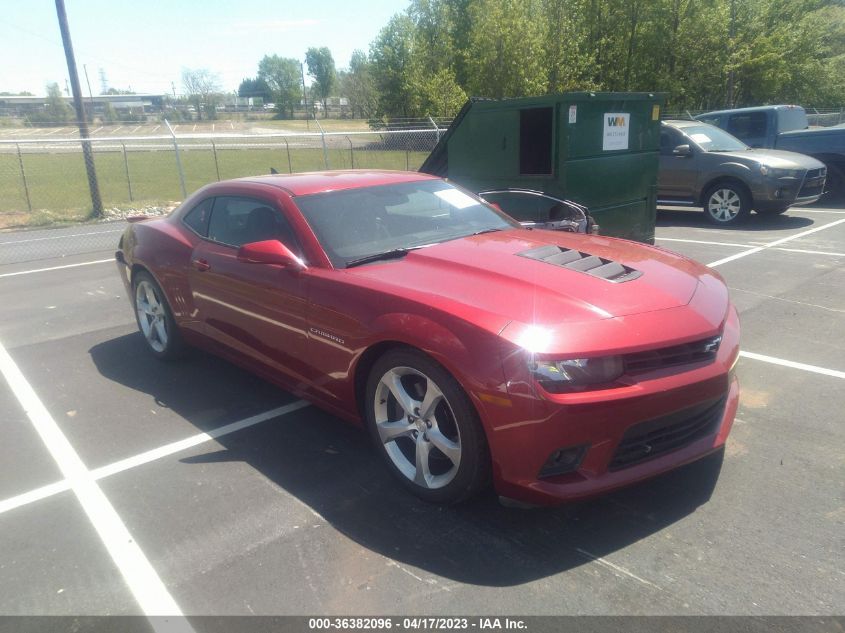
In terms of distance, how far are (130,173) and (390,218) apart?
30443 millimetres

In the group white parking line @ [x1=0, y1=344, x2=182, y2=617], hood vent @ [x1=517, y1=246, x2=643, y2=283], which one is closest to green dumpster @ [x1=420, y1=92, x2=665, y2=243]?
hood vent @ [x1=517, y1=246, x2=643, y2=283]

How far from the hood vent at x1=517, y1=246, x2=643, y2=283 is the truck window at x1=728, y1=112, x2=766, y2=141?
464 inches

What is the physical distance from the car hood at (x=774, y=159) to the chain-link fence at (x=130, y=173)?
7428 mm

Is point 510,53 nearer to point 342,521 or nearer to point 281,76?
point 342,521

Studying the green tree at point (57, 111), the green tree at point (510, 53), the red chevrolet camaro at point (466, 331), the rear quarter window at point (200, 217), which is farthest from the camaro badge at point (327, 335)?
the green tree at point (57, 111)

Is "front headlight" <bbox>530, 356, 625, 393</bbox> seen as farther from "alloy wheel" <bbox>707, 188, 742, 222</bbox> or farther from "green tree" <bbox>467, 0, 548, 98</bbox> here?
"green tree" <bbox>467, 0, 548, 98</bbox>

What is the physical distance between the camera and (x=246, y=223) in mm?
4348

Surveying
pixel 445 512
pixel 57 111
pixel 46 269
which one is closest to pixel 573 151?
pixel 445 512

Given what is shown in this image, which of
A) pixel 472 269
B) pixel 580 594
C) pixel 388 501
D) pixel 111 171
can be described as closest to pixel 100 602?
pixel 388 501

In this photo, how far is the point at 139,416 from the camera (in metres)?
4.32

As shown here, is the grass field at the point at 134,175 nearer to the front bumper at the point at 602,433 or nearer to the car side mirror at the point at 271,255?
the car side mirror at the point at 271,255

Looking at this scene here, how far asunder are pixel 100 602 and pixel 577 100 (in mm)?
6093

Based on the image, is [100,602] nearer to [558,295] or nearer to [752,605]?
[558,295]

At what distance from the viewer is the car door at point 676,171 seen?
1134cm
